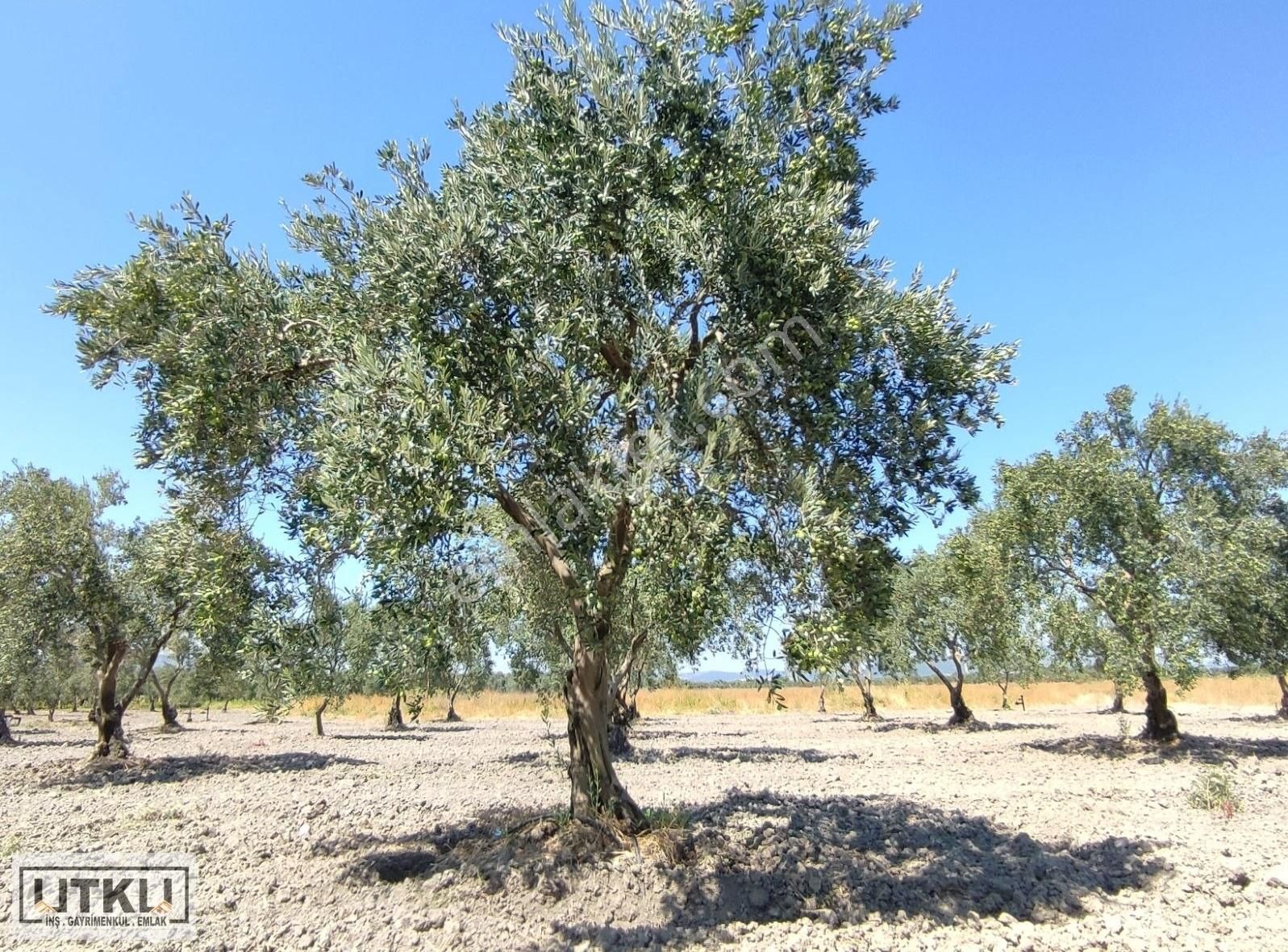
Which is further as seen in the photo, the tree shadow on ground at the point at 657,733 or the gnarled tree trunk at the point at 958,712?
the gnarled tree trunk at the point at 958,712

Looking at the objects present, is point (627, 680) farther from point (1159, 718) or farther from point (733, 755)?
point (1159, 718)

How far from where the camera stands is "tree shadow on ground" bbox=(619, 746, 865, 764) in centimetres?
2239

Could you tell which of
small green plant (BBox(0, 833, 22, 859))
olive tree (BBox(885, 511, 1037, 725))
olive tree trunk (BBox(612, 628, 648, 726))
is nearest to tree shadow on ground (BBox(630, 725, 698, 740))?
olive tree trunk (BBox(612, 628, 648, 726))

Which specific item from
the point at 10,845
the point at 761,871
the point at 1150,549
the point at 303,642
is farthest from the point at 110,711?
the point at 1150,549

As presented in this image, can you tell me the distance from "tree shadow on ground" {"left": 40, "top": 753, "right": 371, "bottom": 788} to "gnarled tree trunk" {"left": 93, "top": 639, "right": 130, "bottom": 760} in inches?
19.3

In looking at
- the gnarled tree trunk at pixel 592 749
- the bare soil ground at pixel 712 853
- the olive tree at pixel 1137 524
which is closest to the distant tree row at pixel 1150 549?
the olive tree at pixel 1137 524

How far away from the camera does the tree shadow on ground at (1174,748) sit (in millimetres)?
20859

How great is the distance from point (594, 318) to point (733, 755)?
19.5m

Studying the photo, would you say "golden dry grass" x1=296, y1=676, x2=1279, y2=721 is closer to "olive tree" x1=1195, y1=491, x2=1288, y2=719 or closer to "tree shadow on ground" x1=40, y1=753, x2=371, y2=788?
"tree shadow on ground" x1=40, y1=753, x2=371, y2=788

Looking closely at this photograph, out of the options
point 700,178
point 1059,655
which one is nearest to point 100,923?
point 700,178

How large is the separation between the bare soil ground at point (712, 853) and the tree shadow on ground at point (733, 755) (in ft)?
7.07

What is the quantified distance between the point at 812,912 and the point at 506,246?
→ 8.52m

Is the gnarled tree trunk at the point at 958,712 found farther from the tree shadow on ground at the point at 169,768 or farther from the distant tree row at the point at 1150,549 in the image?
the tree shadow on ground at the point at 169,768

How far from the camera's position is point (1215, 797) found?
13.9 m
